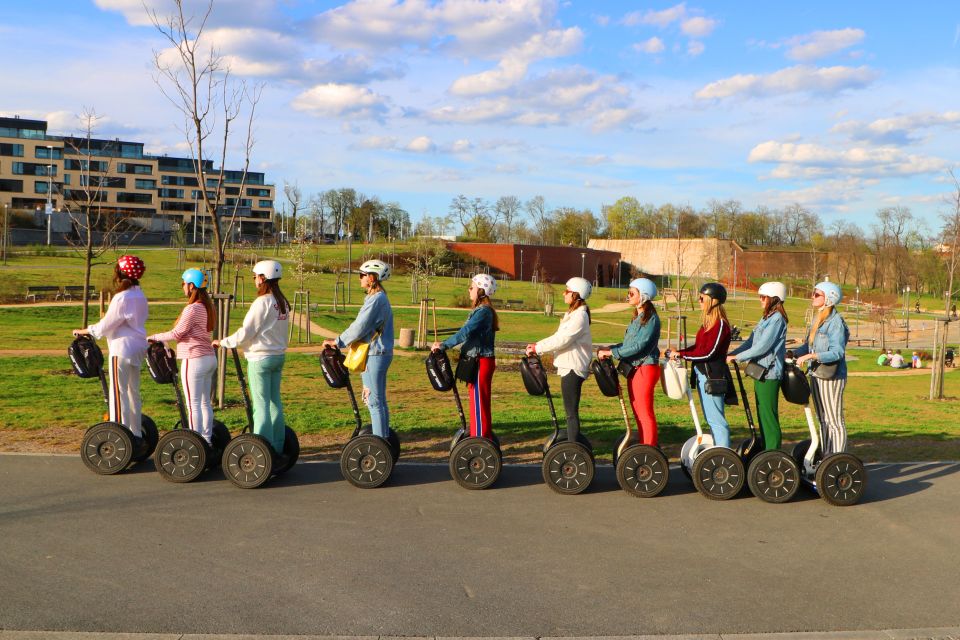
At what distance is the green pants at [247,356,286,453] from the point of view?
7.54m

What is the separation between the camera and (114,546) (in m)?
5.79

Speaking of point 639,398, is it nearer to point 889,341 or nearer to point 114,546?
point 114,546

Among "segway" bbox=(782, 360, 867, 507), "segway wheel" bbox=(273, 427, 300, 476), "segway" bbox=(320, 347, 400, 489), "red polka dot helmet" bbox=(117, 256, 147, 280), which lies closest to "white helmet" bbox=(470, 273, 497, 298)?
"segway" bbox=(320, 347, 400, 489)

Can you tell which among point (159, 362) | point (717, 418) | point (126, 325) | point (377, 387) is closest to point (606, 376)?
point (717, 418)

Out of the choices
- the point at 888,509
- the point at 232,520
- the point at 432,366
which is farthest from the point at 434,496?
the point at 888,509

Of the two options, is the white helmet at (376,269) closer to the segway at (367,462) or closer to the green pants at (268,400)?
the green pants at (268,400)

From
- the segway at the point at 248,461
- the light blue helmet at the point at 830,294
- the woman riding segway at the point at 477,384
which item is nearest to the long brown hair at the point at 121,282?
the segway at the point at 248,461

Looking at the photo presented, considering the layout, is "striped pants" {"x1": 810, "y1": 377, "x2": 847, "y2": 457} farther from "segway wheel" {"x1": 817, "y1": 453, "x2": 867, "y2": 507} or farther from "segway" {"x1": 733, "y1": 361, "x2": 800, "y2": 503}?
"segway" {"x1": 733, "y1": 361, "x2": 800, "y2": 503}

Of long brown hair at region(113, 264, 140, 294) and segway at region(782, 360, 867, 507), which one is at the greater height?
long brown hair at region(113, 264, 140, 294)

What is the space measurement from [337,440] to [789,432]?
5392 millimetres

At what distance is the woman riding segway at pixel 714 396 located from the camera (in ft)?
23.9

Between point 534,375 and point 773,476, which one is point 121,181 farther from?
point 773,476

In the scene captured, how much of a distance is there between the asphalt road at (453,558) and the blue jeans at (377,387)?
561 mm

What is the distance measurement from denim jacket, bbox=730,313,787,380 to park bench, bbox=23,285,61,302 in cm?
3327
